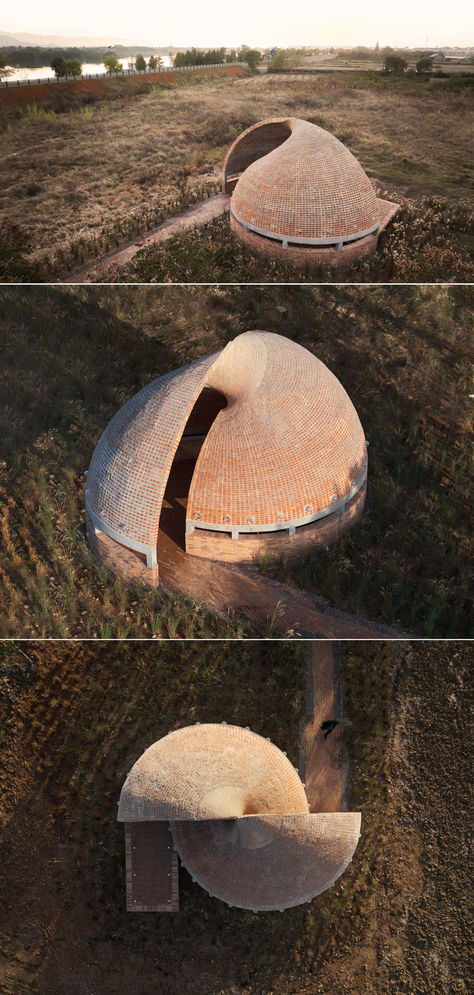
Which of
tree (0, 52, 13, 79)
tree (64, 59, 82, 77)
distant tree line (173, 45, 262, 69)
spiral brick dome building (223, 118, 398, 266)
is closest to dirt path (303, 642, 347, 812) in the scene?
spiral brick dome building (223, 118, 398, 266)

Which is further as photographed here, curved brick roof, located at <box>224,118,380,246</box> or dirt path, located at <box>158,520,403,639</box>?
curved brick roof, located at <box>224,118,380,246</box>

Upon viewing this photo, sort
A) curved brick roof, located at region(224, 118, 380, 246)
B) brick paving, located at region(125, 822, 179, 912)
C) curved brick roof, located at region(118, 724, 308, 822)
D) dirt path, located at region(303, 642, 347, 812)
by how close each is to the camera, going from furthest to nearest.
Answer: curved brick roof, located at region(224, 118, 380, 246), dirt path, located at region(303, 642, 347, 812), brick paving, located at region(125, 822, 179, 912), curved brick roof, located at region(118, 724, 308, 822)

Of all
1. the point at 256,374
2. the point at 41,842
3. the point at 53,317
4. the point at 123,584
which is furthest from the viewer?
the point at 53,317

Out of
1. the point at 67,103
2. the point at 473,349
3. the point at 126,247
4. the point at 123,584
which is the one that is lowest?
the point at 123,584

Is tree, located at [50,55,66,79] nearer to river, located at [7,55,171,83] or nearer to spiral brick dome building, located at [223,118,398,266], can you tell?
river, located at [7,55,171,83]

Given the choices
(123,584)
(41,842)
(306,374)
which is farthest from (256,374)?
(41,842)

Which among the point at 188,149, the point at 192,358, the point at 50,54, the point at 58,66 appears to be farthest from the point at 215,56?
the point at 192,358

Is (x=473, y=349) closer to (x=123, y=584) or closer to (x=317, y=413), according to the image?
(x=317, y=413)
